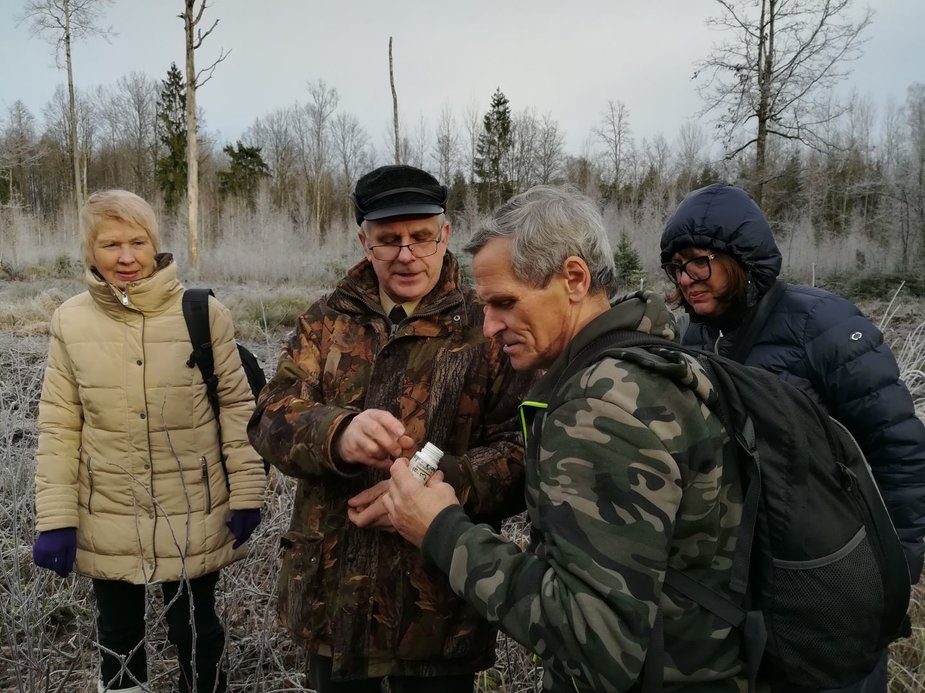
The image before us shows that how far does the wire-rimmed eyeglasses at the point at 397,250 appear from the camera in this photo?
180 centimetres

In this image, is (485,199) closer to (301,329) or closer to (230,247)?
(230,247)

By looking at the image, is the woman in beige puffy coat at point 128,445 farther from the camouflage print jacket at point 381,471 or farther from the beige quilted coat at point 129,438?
the camouflage print jacket at point 381,471

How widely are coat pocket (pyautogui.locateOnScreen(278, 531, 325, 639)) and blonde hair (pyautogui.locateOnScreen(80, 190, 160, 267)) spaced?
137 centimetres

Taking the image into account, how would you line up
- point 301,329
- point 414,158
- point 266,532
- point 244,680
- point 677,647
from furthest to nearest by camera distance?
point 414,158 < point 266,532 < point 244,680 < point 301,329 < point 677,647

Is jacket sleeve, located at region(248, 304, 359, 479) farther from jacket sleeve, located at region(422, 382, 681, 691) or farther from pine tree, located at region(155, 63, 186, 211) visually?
pine tree, located at region(155, 63, 186, 211)

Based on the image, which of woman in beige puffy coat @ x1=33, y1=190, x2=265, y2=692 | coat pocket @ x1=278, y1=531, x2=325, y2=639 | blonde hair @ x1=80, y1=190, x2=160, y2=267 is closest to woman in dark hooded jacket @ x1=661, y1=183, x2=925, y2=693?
coat pocket @ x1=278, y1=531, x2=325, y2=639

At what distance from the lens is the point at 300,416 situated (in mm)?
1624

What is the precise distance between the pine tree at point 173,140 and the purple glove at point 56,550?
34795mm

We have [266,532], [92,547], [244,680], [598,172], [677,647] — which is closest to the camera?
[677,647]

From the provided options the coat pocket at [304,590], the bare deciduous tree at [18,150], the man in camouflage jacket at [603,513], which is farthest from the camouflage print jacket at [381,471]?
the bare deciduous tree at [18,150]

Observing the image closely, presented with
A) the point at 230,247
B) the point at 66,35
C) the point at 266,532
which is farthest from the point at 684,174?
the point at 266,532

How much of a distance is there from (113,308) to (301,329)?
913 mm

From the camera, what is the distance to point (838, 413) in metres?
1.95

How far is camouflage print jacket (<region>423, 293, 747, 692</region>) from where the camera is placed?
3.24ft
